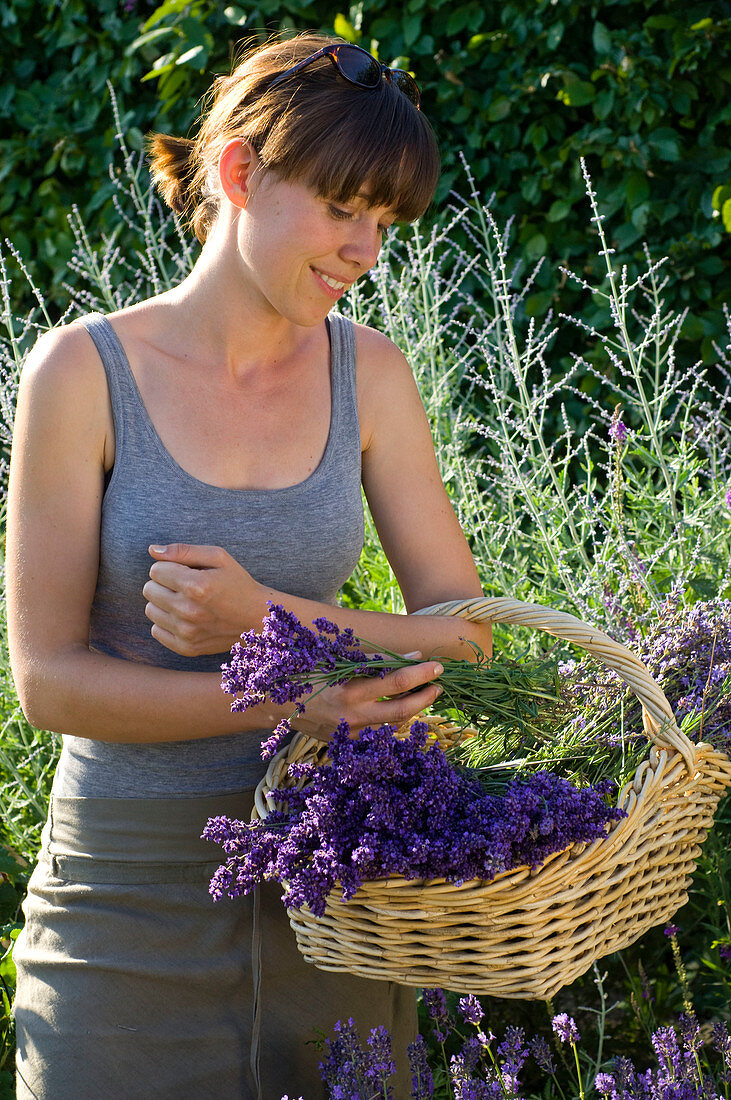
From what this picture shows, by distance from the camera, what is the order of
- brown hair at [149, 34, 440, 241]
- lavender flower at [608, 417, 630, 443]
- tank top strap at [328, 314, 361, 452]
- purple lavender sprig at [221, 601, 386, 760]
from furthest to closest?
lavender flower at [608, 417, 630, 443] < tank top strap at [328, 314, 361, 452] < brown hair at [149, 34, 440, 241] < purple lavender sprig at [221, 601, 386, 760]

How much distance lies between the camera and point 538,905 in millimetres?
1133

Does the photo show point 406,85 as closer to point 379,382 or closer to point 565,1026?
point 379,382

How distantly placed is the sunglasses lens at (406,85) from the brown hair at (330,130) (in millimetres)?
34

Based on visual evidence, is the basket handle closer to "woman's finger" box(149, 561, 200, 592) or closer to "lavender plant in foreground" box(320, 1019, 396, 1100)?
"woman's finger" box(149, 561, 200, 592)

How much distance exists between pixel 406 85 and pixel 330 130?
205mm

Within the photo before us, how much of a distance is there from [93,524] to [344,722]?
1.75 ft

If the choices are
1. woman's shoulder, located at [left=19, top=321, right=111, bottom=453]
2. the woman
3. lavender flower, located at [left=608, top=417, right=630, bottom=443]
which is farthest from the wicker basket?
lavender flower, located at [left=608, top=417, right=630, bottom=443]

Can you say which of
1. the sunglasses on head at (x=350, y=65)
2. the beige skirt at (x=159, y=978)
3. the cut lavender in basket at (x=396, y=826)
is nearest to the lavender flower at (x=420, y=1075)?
the beige skirt at (x=159, y=978)

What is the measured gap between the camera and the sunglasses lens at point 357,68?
4.80 feet

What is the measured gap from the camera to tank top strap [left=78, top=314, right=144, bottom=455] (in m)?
1.50

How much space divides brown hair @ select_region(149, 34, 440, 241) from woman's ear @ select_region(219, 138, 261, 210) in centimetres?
2

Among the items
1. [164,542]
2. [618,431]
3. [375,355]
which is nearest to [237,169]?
[375,355]

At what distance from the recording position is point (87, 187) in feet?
14.1

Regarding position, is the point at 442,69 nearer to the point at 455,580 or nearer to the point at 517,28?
the point at 517,28
